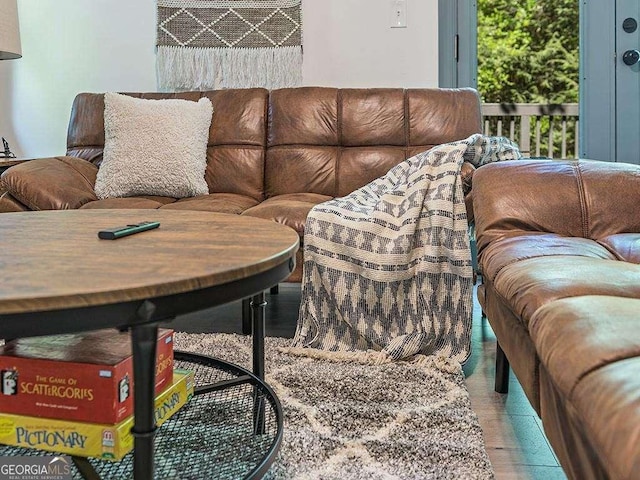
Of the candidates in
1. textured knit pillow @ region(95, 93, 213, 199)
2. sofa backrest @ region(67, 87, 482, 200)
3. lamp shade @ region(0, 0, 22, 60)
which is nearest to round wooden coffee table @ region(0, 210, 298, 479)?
textured knit pillow @ region(95, 93, 213, 199)

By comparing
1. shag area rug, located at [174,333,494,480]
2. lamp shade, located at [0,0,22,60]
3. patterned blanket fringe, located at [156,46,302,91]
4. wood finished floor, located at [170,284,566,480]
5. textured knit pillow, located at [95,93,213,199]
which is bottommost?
wood finished floor, located at [170,284,566,480]

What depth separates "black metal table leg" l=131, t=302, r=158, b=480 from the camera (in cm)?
83

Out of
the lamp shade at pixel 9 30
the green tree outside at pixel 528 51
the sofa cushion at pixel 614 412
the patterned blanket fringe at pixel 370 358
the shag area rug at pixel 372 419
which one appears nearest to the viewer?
the sofa cushion at pixel 614 412

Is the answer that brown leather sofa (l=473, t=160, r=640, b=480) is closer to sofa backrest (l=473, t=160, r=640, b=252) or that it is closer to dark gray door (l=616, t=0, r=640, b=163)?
sofa backrest (l=473, t=160, r=640, b=252)

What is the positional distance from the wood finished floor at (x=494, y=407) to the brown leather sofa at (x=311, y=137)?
478mm

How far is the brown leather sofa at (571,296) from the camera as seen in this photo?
2.45ft

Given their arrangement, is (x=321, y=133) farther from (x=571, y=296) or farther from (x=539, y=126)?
(x=539, y=126)

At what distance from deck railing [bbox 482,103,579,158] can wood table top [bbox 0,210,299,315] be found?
10.3 ft

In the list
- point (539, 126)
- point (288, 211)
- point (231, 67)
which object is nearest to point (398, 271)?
point (288, 211)

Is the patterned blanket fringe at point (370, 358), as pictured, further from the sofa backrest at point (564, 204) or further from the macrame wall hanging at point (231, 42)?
the macrame wall hanging at point (231, 42)

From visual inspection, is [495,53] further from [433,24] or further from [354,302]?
[354,302]

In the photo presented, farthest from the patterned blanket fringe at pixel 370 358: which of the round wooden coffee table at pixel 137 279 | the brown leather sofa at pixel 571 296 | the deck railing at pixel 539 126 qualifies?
the deck railing at pixel 539 126

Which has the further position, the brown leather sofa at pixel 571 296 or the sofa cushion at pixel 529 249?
the sofa cushion at pixel 529 249

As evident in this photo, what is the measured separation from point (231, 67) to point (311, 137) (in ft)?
2.43
